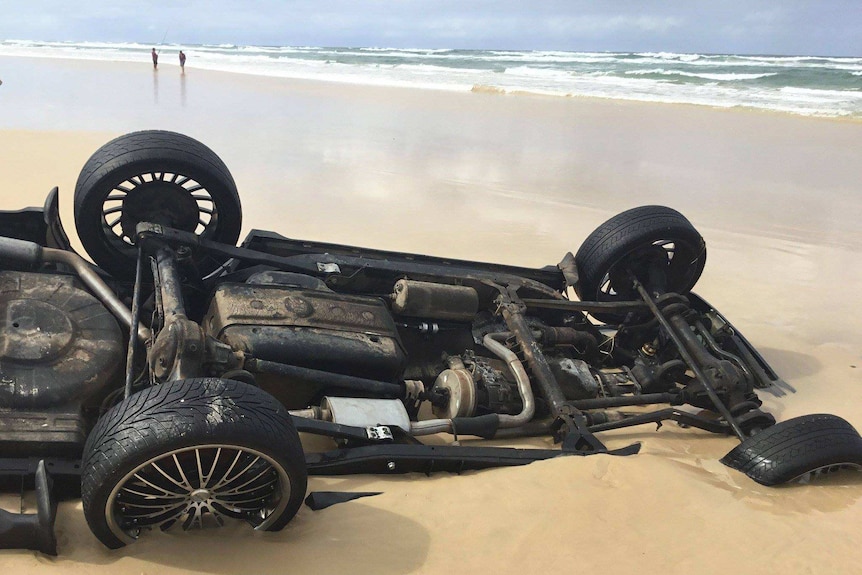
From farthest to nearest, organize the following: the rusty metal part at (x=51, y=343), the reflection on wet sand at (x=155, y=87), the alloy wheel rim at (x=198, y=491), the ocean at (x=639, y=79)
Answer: the ocean at (x=639, y=79)
the reflection on wet sand at (x=155, y=87)
the rusty metal part at (x=51, y=343)
the alloy wheel rim at (x=198, y=491)

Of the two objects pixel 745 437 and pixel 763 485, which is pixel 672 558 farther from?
pixel 745 437

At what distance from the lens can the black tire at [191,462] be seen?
2793 mm

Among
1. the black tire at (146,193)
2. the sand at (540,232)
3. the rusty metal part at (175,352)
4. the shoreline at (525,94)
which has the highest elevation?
the black tire at (146,193)

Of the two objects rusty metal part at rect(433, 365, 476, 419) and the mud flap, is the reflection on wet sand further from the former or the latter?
the mud flap

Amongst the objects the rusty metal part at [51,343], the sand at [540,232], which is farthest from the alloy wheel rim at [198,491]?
the rusty metal part at [51,343]

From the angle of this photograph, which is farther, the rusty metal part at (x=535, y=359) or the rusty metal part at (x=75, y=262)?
the rusty metal part at (x=535, y=359)

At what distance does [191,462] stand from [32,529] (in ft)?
2.20

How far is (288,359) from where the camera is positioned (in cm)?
405

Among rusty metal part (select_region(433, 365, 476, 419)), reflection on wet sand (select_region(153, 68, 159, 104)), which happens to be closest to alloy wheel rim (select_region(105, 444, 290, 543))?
rusty metal part (select_region(433, 365, 476, 419))

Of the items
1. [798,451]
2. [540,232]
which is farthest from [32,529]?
[540,232]

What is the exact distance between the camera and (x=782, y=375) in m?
6.20

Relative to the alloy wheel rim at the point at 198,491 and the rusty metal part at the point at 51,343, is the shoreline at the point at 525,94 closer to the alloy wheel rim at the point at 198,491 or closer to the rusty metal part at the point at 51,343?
the rusty metal part at the point at 51,343

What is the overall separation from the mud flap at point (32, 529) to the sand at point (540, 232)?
0.18 ft

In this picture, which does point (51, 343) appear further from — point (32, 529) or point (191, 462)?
point (191, 462)
